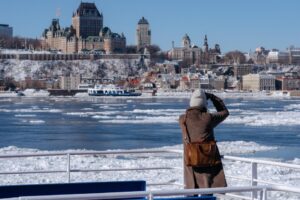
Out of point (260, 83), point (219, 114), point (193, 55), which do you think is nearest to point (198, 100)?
point (219, 114)

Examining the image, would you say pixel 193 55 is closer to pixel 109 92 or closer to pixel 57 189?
pixel 109 92

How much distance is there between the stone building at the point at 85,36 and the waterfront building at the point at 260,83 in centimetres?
3928

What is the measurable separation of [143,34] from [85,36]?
20876mm

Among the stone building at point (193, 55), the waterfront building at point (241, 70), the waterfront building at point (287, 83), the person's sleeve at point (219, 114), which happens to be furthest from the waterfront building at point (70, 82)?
the person's sleeve at point (219, 114)

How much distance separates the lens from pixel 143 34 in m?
196

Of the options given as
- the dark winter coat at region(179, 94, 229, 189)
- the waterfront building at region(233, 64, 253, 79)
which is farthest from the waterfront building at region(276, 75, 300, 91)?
the dark winter coat at region(179, 94, 229, 189)

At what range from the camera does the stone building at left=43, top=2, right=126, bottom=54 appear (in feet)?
568

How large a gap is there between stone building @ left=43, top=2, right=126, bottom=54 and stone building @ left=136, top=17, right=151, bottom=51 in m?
13.1

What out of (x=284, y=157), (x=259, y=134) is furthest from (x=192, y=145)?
(x=259, y=134)

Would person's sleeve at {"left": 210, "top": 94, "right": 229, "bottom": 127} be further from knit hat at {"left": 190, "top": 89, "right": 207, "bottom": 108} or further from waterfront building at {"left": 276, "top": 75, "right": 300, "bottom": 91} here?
waterfront building at {"left": 276, "top": 75, "right": 300, "bottom": 91}

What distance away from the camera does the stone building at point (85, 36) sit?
173000 millimetres

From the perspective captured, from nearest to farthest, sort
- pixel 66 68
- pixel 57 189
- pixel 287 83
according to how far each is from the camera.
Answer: pixel 57 189
pixel 287 83
pixel 66 68

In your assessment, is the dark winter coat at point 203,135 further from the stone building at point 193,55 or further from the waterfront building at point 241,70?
the stone building at point 193,55

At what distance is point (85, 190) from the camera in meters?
5.83
